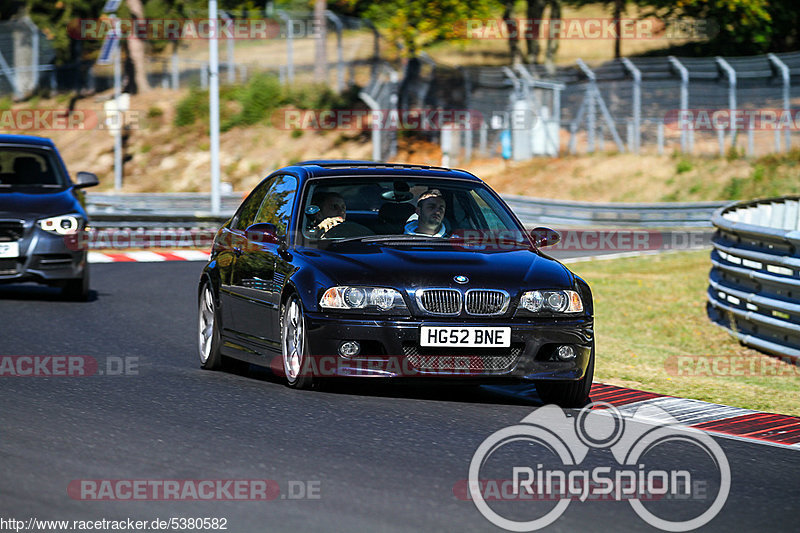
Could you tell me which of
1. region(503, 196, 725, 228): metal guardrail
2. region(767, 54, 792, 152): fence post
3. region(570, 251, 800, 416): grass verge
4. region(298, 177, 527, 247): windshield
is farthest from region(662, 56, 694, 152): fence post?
region(298, 177, 527, 247): windshield

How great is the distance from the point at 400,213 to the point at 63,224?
21.7ft

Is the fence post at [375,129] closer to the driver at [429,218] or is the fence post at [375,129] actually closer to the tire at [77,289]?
the tire at [77,289]

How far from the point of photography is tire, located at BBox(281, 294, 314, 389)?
8.86 m

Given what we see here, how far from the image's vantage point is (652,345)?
14.1 metres

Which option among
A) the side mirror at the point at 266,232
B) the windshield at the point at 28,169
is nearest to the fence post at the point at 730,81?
the windshield at the point at 28,169

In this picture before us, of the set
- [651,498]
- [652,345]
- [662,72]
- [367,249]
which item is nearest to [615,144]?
[662,72]

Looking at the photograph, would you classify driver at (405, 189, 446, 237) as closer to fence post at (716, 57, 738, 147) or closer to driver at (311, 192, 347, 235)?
driver at (311, 192, 347, 235)

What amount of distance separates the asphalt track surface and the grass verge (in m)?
2.14

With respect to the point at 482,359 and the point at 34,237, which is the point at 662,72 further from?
the point at 482,359

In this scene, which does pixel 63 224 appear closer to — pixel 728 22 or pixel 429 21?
pixel 429 21

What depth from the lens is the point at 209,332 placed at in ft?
34.8

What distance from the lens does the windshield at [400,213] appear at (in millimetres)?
9602

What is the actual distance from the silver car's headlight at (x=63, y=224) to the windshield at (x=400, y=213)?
6.15 metres

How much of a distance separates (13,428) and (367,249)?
2712 mm
